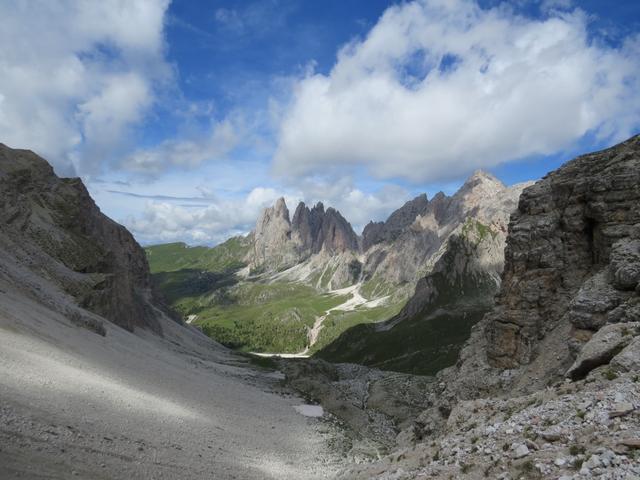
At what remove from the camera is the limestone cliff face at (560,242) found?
124ft

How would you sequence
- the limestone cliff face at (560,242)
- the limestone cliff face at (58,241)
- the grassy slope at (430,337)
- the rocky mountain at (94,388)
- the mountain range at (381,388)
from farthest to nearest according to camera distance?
the grassy slope at (430,337)
the limestone cliff face at (58,241)
the limestone cliff face at (560,242)
the rocky mountain at (94,388)
the mountain range at (381,388)

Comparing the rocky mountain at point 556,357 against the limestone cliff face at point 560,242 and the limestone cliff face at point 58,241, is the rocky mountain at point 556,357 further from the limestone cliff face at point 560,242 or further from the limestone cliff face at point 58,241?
the limestone cliff face at point 58,241

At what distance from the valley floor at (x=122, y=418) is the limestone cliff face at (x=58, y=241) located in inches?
710

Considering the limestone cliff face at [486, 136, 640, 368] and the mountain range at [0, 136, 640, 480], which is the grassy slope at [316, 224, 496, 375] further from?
the limestone cliff face at [486, 136, 640, 368]

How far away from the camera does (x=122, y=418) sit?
3344 cm

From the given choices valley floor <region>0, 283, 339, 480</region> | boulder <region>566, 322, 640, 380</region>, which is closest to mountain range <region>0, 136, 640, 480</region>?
boulder <region>566, 322, 640, 380</region>

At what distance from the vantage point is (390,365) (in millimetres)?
148750

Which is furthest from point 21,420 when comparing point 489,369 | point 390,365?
point 390,365

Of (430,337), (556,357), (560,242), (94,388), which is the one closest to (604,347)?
(556,357)

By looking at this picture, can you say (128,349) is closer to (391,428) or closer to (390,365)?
(391,428)

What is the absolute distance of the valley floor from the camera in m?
23.6

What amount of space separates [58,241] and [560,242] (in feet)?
307

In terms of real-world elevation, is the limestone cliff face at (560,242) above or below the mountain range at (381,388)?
above

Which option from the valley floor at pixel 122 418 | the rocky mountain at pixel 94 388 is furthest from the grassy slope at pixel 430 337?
the valley floor at pixel 122 418
